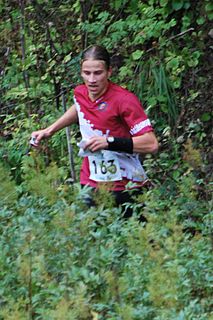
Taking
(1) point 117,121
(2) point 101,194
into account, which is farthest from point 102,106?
(2) point 101,194

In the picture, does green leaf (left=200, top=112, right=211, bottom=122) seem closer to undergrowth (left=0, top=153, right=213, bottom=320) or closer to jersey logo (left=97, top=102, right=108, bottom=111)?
jersey logo (left=97, top=102, right=108, bottom=111)

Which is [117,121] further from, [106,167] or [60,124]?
[60,124]

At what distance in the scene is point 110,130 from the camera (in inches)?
263

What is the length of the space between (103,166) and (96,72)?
613mm

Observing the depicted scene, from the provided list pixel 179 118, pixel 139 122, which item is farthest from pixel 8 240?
pixel 179 118

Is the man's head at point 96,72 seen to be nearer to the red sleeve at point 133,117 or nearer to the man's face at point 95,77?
the man's face at point 95,77

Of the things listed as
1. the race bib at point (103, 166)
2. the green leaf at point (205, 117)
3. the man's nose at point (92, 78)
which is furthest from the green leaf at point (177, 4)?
the race bib at point (103, 166)

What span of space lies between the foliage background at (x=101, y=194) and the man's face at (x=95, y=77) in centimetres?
62

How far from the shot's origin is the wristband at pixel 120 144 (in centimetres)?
638

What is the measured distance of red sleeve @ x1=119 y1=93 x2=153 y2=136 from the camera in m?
6.53

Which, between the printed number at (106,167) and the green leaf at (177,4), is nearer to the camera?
the printed number at (106,167)

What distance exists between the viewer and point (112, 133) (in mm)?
6668

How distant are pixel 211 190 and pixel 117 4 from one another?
3.63 meters

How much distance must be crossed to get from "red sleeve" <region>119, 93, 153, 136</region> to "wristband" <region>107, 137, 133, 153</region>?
0.35 ft
